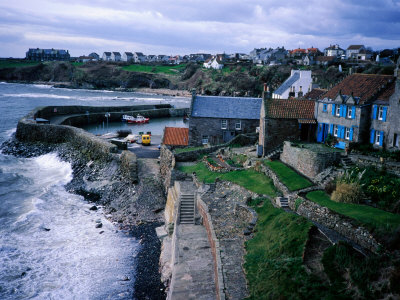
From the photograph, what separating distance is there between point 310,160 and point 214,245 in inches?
426

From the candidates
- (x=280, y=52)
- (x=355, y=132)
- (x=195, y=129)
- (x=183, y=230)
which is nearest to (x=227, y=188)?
(x=183, y=230)

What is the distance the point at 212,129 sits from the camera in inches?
1652

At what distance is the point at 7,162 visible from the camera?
4600 cm

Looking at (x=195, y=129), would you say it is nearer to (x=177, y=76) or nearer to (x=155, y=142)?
(x=155, y=142)

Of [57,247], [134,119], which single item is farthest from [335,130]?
[134,119]

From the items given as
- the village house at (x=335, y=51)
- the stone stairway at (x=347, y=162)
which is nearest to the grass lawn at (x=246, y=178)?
the stone stairway at (x=347, y=162)

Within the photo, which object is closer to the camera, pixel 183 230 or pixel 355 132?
pixel 183 230

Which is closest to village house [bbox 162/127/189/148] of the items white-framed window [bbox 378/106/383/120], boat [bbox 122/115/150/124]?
white-framed window [bbox 378/106/383/120]

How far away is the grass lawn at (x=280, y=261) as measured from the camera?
1260 cm

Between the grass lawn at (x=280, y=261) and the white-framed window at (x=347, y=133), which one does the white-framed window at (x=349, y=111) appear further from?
the grass lawn at (x=280, y=261)

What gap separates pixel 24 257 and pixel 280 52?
530 feet

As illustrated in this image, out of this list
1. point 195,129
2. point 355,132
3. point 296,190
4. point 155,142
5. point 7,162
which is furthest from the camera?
point 155,142

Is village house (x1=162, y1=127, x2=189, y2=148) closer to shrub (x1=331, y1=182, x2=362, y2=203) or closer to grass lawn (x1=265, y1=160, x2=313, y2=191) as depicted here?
grass lawn (x1=265, y1=160, x2=313, y2=191)

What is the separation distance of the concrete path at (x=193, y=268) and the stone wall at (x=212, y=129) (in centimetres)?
2042
